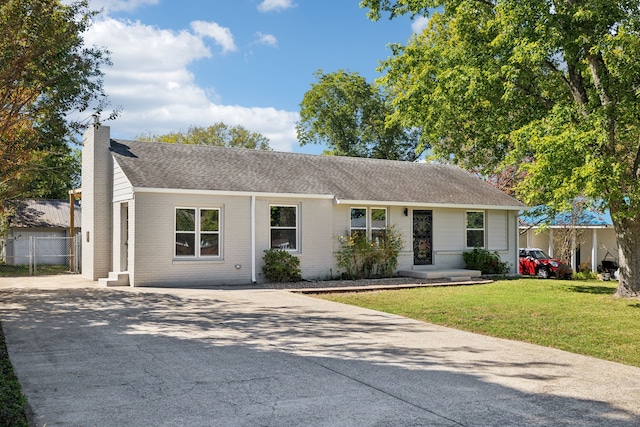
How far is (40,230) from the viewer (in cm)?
3441

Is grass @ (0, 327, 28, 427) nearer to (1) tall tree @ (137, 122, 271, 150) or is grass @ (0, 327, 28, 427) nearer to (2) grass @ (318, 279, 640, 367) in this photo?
(2) grass @ (318, 279, 640, 367)

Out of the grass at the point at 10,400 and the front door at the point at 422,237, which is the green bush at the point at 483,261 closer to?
the front door at the point at 422,237

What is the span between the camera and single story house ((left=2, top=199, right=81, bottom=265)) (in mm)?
32125

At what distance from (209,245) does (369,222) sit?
6.10 metres

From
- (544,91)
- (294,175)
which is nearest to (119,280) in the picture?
(294,175)

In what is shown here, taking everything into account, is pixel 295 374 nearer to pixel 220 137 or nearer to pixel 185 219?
pixel 185 219

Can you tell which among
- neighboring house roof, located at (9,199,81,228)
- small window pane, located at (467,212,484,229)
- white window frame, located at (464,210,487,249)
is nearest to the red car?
white window frame, located at (464,210,487,249)

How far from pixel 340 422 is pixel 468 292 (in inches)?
494

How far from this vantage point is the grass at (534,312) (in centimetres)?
954

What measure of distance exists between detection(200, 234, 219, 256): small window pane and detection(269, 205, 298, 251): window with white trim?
1.98 metres

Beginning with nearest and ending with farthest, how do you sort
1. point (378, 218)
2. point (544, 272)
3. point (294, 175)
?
point (294, 175), point (378, 218), point (544, 272)

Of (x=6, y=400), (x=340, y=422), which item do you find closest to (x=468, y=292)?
(x=340, y=422)

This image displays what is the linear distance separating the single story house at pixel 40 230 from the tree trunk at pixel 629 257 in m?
26.2

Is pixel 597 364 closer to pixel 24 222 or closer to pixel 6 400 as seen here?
pixel 6 400
